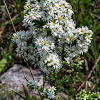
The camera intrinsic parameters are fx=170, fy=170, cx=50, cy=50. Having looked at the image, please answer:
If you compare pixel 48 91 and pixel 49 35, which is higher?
pixel 49 35

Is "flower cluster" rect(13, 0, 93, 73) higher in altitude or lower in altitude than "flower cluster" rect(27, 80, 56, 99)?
higher

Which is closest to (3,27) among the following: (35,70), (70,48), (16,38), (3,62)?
(3,62)

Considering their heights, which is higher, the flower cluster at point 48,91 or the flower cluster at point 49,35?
the flower cluster at point 49,35

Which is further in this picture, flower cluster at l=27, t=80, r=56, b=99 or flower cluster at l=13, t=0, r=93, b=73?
flower cluster at l=27, t=80, r=56, b=99

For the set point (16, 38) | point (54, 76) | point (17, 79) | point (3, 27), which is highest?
point (16, 38)

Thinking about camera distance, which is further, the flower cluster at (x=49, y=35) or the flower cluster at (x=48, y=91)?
the flower cluster at (x=48, y=91)

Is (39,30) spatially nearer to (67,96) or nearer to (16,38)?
(16,38)

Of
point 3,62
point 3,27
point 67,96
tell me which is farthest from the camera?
point 3,27

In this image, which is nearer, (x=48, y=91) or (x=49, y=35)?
(x=49, y=35)
